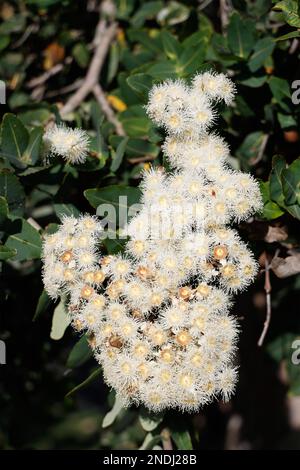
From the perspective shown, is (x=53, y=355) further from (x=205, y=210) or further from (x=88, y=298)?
(x=205, y=210)

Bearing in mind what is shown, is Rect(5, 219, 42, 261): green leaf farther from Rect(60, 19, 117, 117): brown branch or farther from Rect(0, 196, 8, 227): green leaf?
Rect(60, 19, 117, 117): brown branch

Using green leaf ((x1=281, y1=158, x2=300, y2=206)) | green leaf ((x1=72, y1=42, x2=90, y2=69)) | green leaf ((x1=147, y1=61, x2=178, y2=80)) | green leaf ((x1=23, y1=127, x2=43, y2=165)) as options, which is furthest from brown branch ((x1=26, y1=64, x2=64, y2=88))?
green leaf ((x1=281, y1=158, x2=300, y2=206))

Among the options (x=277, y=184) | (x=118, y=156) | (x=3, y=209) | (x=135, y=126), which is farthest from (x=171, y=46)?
(x=3, y=209)

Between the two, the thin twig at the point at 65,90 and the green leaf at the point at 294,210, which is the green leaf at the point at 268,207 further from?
the thin twig at the point at 65,90

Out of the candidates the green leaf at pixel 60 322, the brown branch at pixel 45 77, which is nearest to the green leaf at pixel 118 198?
the green leaf at pixel 60 322

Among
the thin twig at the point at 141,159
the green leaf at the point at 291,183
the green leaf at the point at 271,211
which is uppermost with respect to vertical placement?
the green leaf at the point at 291,183

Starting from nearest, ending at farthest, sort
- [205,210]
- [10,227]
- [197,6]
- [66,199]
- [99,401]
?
[205,210] → [10,227] → [66,199] → [197,6] → [99,401]

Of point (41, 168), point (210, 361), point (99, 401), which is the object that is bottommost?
point (99, 401)

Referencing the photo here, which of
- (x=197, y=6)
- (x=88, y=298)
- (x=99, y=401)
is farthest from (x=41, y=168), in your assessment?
(x=99, y=401)
